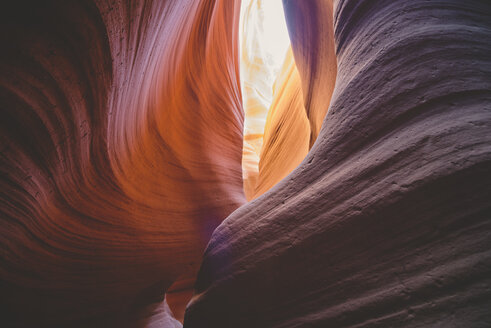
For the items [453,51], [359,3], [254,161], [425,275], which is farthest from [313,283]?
[254,161]

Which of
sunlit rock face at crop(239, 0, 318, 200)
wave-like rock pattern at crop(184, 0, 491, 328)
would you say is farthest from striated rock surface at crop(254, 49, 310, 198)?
wave-like rock pattern at crop(184, 0, 491, 328)

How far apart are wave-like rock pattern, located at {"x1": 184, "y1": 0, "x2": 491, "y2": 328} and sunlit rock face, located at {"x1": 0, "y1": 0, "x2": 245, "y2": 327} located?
0.81 metres

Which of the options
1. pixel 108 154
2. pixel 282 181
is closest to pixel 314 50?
pixel 282 181

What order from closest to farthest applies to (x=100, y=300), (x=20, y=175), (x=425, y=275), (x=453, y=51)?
(x=425, y=275), (x=453, y=51), (x=20, y=175), (x=100, y=300)

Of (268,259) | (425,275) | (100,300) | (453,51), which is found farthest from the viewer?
(100,300)

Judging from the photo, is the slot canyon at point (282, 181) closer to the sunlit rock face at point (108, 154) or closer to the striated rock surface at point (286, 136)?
the sunlit rock face at point (108, 154)

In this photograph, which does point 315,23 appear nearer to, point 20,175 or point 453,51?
point 453,51

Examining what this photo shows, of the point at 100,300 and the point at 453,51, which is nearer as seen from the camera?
the point at 453,51

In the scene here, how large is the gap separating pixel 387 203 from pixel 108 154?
50.5 inches

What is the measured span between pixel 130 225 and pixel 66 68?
111 cm

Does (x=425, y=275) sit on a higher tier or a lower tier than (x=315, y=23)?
lower

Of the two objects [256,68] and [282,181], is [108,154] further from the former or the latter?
[256,68]

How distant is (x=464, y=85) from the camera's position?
61 centimetres

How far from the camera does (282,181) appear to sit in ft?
2.96
